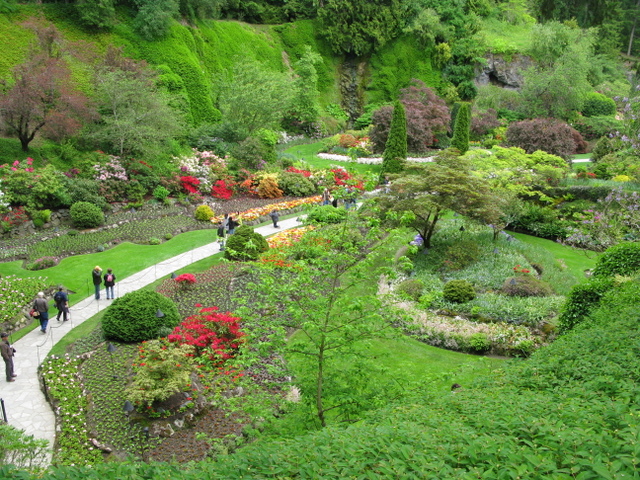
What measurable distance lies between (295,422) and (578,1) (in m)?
62.9

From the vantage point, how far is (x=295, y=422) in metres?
7.49

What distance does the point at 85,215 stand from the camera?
20859 millimetres

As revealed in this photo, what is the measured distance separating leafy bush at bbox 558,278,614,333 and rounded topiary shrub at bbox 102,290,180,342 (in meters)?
9.94

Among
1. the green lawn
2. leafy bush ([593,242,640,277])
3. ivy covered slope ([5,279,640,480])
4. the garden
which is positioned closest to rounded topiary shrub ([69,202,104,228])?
the garden

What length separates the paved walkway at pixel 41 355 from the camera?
10.5 metres

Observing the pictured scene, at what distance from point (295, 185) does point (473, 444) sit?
22.9 metres

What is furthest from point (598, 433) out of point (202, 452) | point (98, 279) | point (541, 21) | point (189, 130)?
point (541, 21)

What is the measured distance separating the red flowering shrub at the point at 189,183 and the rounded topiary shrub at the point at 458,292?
14.8 meters

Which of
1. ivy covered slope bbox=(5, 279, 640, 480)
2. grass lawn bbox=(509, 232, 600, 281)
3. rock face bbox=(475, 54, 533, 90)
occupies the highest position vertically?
rock face bbox=(475, 54, 533, 90)

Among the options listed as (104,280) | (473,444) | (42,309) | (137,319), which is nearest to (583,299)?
(473,444)

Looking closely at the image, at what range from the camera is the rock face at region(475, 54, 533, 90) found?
4519cm

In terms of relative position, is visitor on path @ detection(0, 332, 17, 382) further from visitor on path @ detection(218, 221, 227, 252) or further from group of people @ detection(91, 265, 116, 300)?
visitor on path @ detection(218, 221, 227, 252)

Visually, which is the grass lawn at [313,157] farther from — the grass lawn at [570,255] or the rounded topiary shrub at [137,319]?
the rounded topiary shrub at [137,319]

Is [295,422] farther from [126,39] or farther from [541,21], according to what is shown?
[541,21]
